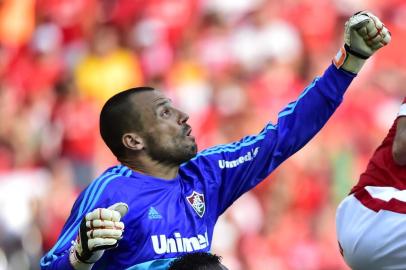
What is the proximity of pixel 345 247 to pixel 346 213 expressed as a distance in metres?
0.16

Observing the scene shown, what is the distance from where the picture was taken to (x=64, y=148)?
10.4 meters

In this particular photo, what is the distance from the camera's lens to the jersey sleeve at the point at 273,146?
500cm

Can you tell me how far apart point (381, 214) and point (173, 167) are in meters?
1.05

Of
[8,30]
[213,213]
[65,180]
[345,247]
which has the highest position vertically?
[8,30]

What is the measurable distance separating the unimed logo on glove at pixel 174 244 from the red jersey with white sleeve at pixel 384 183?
764 mm

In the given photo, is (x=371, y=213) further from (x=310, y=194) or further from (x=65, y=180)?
(x=65, y=180)

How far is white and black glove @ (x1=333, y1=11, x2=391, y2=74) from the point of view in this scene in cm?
470

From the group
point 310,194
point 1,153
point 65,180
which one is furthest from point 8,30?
point 310,194

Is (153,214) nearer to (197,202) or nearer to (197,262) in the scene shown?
(197,202)

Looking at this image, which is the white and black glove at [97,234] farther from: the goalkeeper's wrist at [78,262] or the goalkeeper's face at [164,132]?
the goalkeeper's face at [164,132]

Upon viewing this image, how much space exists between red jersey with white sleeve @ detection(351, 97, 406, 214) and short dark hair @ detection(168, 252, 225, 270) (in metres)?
0.90

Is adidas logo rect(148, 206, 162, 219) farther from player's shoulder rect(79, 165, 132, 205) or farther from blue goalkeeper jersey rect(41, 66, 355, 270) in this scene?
player's shoulder rect(79, 165, 132, 205)

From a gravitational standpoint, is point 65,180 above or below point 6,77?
below

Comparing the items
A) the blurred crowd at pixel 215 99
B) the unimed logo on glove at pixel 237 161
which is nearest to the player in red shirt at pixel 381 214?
the unimed logo on glove at pixel 237 161
